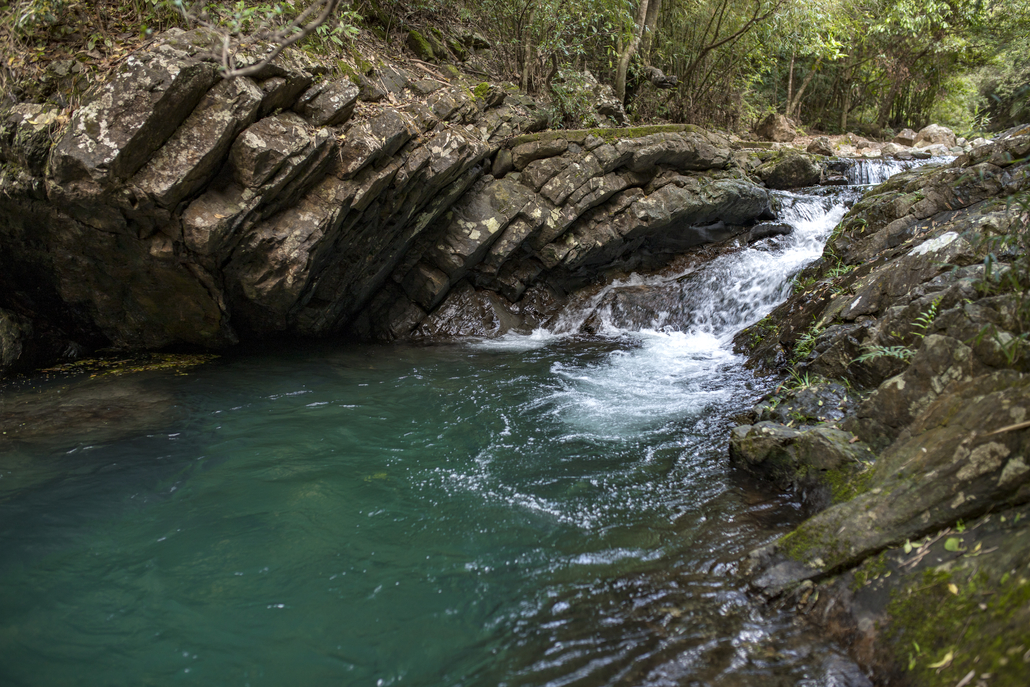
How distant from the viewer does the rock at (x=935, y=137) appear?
57.0 feet

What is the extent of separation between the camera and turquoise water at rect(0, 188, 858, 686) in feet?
9.80

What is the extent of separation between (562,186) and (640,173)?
199cm

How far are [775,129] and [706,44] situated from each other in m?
4.09

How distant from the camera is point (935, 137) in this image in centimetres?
1775

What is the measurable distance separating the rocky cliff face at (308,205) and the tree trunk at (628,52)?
282 cm

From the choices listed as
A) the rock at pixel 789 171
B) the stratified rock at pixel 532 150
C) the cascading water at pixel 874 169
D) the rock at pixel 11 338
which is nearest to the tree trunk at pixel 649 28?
the rock at pixel 789 171

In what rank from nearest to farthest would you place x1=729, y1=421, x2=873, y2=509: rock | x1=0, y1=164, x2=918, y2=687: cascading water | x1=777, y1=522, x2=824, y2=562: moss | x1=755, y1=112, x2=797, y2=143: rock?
x1=0, y1=164, x2=918, y2=687: cascading water < x1=777, y1=522, x2=824, y2=562: moss < x1=729, y1=421, x2=873, y2=509: rock < x1=755, y1=112, x2=797, y2=143: rock

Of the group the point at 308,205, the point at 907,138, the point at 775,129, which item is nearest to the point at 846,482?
the point at 308,205

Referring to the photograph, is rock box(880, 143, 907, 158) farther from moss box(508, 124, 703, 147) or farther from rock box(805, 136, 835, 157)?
moss box(508, 124, 703, 147)

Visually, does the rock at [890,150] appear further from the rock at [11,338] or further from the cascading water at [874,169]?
the rock at [11,338]

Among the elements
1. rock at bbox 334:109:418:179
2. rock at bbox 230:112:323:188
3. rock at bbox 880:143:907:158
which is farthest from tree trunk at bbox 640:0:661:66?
rock at bbox 230:112:323:188

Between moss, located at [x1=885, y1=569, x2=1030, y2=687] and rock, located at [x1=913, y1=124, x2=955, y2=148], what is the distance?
19.6 meters

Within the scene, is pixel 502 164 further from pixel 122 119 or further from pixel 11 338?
pixel 11 338

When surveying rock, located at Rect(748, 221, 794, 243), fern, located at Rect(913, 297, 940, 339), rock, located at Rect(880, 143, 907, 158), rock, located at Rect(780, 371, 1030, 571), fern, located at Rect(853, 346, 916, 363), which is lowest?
rock, located at Rect(780, 371, 1030, 571)
